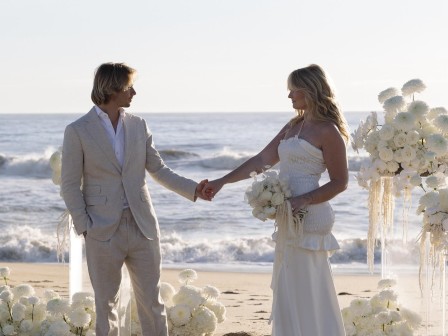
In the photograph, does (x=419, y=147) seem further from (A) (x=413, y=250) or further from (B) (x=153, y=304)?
(B) (x=153, y=304)

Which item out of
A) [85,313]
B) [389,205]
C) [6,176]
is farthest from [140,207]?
[6,176]

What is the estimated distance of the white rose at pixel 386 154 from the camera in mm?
5348

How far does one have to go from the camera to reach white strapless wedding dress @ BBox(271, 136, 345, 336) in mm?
5152

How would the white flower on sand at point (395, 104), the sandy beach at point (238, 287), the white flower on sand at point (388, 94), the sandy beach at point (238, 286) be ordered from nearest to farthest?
the white flower on sand at point (395, 104), the white flower on sand at point (388, 94), the sandy beach at point (238, 287), the sandy beach at point (238, 286)

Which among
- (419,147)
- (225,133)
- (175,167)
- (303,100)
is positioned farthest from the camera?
(225,133)

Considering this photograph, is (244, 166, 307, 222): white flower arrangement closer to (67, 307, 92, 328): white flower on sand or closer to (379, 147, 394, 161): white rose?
(379, 147, 394, 161): white rose

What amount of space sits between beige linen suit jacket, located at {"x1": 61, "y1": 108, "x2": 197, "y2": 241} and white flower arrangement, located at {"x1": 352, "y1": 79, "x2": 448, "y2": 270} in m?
1.21

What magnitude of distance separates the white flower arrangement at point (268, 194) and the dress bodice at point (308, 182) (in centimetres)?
7

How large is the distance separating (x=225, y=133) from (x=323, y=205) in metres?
33.5

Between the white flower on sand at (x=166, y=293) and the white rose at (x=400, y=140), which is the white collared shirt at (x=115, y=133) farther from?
the white rose at (x=400, y=140)

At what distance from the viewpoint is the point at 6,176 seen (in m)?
24.7

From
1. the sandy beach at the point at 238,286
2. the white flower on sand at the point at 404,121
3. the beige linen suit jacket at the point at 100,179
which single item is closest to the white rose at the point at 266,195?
the beige linen suit jacket at the point at 100,179

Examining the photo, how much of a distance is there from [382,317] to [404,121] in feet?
3.94

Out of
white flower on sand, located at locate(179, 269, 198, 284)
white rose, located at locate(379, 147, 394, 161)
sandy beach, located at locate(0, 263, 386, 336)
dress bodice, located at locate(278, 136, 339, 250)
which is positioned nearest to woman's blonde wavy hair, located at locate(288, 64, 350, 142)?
dress bodice, located at locate(278, 136, 339, 250)
